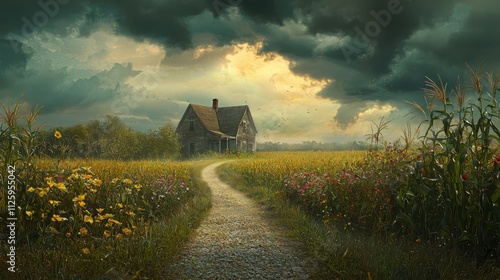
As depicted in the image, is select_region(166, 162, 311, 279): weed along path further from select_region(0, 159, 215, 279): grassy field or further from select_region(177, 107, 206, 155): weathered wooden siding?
select_region(177, 107, 206, 155): weathered wooden siding

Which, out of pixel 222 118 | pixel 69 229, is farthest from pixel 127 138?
pixel 69 229

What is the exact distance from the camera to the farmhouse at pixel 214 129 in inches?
1634

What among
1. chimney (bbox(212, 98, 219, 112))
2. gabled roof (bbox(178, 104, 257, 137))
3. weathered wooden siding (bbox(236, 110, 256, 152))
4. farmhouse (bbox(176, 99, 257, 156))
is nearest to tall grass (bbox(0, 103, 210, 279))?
farmhouse (bbox(176, 99, 257, 156))

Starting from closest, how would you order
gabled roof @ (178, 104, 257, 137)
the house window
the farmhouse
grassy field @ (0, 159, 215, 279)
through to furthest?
1. grassy field @ (0, 159, 215, 279)
2. the farmhouse
3. gabled roof @ (178, 104, 257, 137)
4. the house window

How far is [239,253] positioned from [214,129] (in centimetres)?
3690

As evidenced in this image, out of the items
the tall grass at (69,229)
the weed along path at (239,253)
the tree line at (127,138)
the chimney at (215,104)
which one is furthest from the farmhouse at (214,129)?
the tall grass at (69,229)

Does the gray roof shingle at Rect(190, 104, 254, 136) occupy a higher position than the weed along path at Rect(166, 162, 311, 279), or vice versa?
the gray roof shingle at Rect(190, 104, 254, 136)

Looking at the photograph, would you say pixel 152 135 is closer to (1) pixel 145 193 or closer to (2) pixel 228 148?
(2) pixel 228 148

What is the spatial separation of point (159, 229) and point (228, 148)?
1378 inches

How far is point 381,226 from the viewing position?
7379 mm

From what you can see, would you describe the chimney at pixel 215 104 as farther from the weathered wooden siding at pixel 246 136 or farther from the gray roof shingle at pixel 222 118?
the weathered wooden siding at pixel 246 136

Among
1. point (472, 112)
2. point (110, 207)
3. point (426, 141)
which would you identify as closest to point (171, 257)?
point (110, 207)

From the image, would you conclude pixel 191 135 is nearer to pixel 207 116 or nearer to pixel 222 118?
A: pixel 207 116

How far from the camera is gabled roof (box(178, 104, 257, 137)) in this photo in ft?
139
